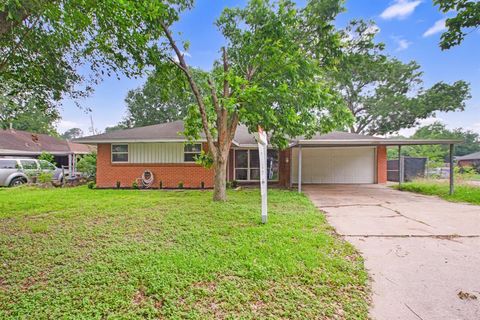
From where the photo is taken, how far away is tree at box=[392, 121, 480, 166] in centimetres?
2131

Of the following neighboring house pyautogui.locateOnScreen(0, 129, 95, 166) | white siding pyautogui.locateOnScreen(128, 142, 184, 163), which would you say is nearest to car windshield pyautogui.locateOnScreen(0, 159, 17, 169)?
neighboring house pyautogui.locateOnScreen(0, 129, 95, 166)

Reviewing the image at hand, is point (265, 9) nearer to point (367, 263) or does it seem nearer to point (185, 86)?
point (185, 86)

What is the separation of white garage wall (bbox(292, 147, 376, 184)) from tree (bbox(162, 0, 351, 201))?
5.97 m

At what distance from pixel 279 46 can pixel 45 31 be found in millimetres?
5816

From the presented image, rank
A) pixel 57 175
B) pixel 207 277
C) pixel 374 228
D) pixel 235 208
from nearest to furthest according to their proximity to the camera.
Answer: pixel 207 277 → pixel 374 228 → pixel 235 208 → pixel 57 175

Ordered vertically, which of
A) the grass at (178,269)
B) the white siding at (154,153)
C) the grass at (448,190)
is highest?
the white siding at (154,153)

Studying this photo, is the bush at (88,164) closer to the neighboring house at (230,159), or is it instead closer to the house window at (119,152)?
the neighboring house at (230,159)

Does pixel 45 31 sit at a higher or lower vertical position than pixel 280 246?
higher

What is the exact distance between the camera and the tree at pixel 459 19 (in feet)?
27.2

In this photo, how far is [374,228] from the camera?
5.25m

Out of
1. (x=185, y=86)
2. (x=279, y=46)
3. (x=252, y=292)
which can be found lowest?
(x=252, y=292)

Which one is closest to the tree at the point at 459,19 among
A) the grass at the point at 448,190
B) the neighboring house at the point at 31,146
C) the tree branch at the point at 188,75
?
the grass at the point at 448,190

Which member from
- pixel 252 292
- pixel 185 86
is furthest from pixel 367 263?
pixel 185 86

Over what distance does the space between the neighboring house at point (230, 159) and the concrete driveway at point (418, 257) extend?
441cm
